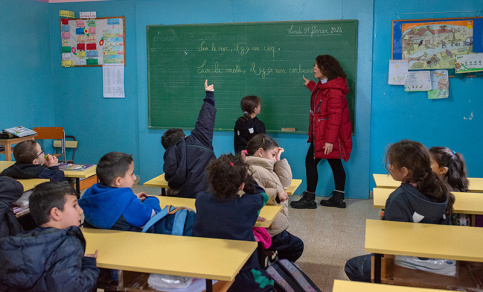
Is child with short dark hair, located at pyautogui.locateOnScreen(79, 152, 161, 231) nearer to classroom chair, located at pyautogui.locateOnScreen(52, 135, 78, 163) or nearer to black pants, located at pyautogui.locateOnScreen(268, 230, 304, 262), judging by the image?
black pants, located at pyautogui.locateOnScreen(268, 230, 304, 262)

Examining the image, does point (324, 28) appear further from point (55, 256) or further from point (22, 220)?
point (55, 256)

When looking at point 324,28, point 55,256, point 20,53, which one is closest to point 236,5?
point 324,28

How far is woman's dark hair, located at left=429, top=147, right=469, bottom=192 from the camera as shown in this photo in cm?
331

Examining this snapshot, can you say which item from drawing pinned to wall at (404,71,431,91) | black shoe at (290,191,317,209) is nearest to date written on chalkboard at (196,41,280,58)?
drawing pinned to wall at (404,71,431,91)

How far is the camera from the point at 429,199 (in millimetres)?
2598

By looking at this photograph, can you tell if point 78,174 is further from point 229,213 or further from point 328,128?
point 328,128

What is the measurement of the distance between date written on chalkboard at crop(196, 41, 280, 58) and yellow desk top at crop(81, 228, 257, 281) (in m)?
3.62

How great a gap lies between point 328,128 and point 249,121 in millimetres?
848

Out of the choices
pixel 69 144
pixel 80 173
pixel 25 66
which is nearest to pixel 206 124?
pixel 80 173

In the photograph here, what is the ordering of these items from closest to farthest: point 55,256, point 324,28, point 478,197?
point 55,256, point 478,197, point 324,28

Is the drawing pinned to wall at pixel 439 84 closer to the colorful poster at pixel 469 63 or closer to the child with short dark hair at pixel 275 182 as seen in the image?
the colorful poster at pixel 469 63

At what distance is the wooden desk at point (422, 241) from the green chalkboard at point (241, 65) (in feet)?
10.3

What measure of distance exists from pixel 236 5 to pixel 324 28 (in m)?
1.06

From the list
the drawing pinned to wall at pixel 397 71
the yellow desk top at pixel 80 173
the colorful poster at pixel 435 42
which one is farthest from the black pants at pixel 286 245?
the colorful poster at pixel 435 42
